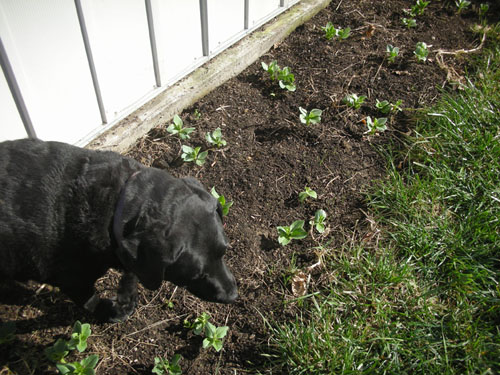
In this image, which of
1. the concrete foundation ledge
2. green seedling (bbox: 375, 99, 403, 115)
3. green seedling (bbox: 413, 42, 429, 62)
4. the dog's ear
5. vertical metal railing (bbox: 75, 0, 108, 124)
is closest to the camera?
the dog's ear

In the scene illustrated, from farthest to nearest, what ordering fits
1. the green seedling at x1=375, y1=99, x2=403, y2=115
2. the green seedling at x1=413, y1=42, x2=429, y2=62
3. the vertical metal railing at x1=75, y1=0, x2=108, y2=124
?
1. the green seedling at x1=413, y1=42, x2=429, y2=62
2. the green seedling at x1=375, y1=99, x2=403, y2=115
3. the vertical metal railing at x1=75, y1=0, x2=108, y2=124

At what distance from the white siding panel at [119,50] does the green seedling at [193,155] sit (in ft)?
2.07

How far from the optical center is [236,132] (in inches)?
141

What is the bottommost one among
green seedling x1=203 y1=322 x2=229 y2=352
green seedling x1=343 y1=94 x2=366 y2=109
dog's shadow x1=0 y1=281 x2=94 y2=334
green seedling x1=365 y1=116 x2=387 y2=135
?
dog's shadow x1=0 y1=281 x2=94 y2=334

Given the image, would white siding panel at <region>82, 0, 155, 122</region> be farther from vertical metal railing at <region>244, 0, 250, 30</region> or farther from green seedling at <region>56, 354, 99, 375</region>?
green seedling at <region>56, 354, 99, 375</region>

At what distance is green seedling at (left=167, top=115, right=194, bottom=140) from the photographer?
3396 millimetres

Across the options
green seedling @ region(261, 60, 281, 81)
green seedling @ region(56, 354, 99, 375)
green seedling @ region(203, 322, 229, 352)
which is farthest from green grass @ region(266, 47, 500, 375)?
green seedling @ region(261, 60, 281, 81)

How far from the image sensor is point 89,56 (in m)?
2.88

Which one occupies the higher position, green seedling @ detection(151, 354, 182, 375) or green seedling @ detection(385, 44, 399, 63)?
green seedling @ detection(385, 44, 399, 63)

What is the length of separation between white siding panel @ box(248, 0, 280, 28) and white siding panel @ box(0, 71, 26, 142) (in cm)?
259

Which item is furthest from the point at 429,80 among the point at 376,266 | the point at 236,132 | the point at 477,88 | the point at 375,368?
the point at 375,368

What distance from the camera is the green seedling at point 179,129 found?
3396 mm

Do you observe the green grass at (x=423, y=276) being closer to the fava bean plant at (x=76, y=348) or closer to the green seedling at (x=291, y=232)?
the green seedling at (x=291, y=232)

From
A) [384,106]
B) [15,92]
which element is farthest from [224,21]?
[15,92]
